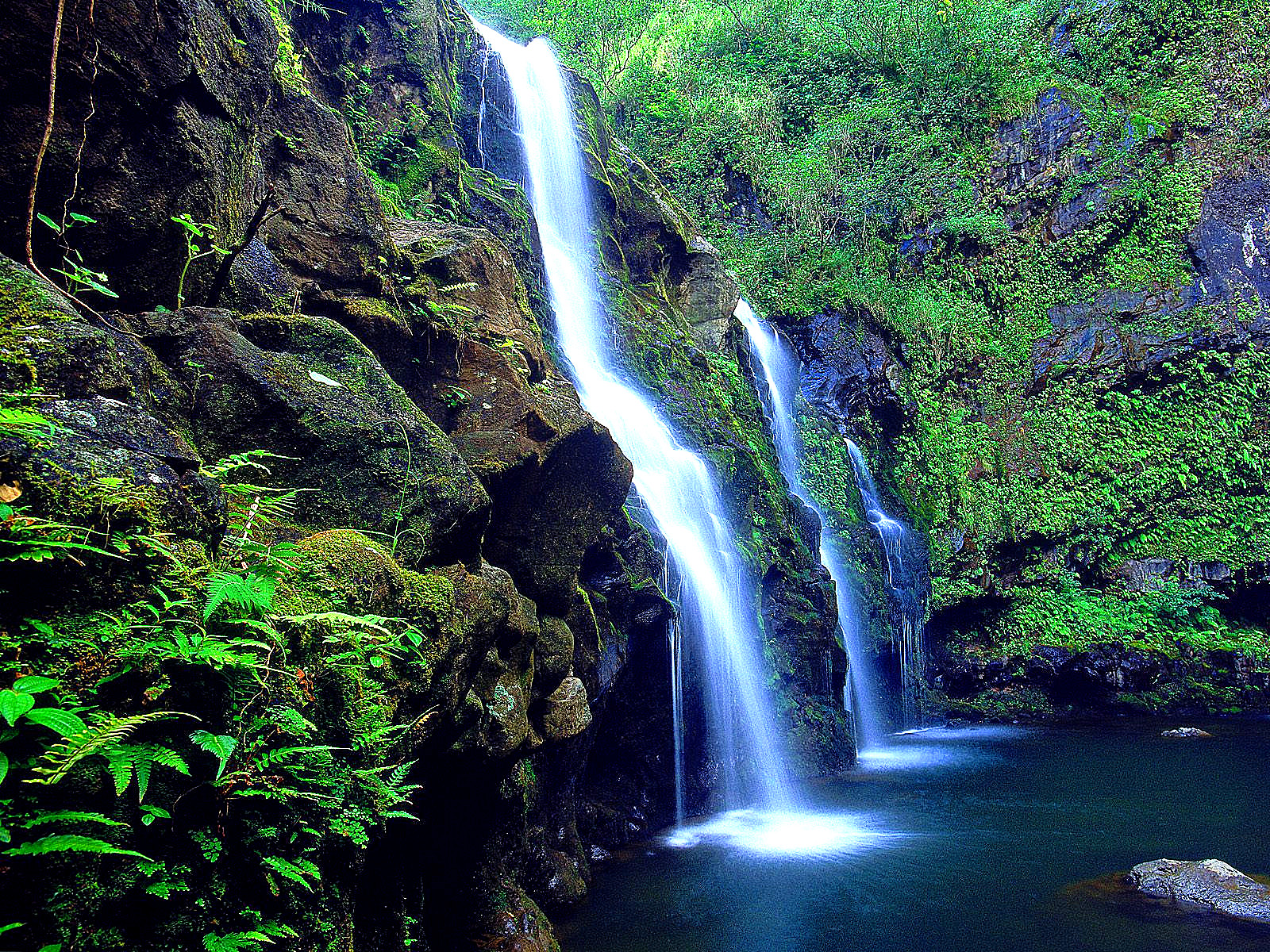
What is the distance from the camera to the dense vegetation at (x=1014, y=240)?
15820mm

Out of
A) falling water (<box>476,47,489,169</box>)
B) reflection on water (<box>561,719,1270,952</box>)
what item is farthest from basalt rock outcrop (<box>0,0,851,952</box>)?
falling water (<box>476,47,489,169</box>)

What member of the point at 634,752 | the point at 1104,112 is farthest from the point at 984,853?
the point at 1104,112

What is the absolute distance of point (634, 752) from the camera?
25.3 feet

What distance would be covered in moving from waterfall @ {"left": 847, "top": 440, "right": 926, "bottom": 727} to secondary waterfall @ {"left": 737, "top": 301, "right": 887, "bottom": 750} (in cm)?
121

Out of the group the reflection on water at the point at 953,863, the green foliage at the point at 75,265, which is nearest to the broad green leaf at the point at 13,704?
the green foliage at the point at 75,265

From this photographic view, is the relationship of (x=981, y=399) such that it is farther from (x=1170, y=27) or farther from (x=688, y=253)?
(x=1170, y=27)

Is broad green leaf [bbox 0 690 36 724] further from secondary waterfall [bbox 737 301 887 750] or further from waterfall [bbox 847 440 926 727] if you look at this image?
waterfall [bbox 847 440 926 727]

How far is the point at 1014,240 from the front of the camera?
61.4 feet

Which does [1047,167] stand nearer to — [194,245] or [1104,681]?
[1104,681]

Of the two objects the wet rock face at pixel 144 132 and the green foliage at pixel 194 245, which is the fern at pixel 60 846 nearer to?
the wet rock face at pixel 144 132

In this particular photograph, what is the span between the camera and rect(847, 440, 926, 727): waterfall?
47.6ft

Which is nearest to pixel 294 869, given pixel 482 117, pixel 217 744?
pixel 217 744

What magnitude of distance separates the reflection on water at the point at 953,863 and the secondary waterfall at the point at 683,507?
2.80 feet

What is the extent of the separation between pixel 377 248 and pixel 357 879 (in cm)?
442
